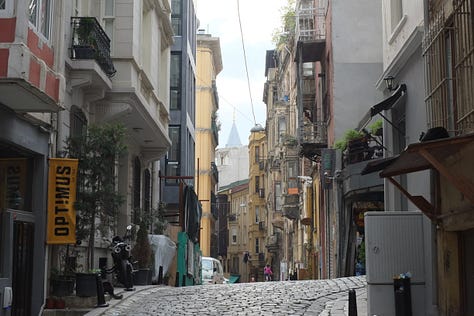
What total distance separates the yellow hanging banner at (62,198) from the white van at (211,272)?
2379 centimetres

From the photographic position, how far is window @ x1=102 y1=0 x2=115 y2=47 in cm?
2047

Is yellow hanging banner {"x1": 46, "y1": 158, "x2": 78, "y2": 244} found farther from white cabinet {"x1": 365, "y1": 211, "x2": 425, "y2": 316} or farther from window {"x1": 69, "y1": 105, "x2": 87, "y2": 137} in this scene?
white cabinet {"x1": 365, "y1": 211, "x2": 425, "y2": 316}

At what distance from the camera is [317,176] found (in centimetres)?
3838

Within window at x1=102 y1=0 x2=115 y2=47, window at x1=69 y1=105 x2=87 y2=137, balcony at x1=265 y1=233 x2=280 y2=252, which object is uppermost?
window at x1=102 y1=0 x2=115 y2=47

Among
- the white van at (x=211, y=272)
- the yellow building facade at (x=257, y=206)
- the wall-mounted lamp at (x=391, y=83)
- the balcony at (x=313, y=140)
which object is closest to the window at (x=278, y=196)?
the yellow building facade at (x=257, y=206)

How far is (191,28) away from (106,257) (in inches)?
994

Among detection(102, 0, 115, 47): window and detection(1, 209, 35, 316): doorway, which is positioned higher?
detection(102, 0, 115, 47): window

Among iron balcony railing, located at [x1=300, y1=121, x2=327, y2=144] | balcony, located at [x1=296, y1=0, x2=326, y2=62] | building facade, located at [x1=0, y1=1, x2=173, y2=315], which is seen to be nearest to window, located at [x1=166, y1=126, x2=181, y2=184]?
iron balcony railing, located at [x1=300, y1=121, x2=327, y2=144]

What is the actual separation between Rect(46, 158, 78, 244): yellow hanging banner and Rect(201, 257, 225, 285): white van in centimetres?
2379

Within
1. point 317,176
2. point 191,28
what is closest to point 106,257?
point 317,176

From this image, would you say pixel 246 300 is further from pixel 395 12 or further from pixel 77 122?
pixel 395 12

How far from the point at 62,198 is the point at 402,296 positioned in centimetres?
694

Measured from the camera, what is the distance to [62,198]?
1545 centimetres

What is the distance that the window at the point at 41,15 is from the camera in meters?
13.1
